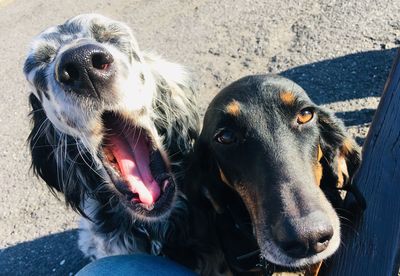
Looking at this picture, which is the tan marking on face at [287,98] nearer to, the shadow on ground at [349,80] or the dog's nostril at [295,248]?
the dog's nostril at [295,248]

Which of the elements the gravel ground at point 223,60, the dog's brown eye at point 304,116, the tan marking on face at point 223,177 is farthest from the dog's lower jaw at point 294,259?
the gravel ground at point 223,60

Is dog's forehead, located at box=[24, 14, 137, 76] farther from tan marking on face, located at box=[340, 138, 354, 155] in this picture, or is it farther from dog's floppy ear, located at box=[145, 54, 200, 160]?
tan marking on face, located at box=[340, 138, 354, 155]

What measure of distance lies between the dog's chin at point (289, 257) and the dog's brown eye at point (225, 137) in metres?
0.60

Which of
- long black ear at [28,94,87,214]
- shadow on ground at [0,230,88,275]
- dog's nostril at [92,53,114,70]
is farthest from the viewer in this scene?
shadow on ground at [0,230,88,275]

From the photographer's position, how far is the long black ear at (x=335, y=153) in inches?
101

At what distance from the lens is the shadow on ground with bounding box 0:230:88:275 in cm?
379

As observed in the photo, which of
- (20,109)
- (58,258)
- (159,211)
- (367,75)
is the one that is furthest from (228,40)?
(159,211)

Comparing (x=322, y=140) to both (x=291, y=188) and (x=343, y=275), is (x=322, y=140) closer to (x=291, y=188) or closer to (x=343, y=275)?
(x=291, y=188)

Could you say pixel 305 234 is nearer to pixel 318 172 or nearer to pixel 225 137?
pixel 318 172

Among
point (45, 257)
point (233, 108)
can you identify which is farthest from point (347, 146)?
point (45, 257)

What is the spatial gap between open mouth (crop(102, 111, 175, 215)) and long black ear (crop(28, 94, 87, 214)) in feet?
0.87

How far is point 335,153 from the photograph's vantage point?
2611mm

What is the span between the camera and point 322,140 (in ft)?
8.63

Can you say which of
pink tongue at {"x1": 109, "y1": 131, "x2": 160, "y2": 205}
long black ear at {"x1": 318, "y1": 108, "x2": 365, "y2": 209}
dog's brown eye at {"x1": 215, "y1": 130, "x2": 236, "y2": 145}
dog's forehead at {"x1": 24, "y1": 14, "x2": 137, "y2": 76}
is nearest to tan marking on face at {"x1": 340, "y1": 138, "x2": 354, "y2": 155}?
long black ear at {"x1": 318, "y1": 108, "x2": 365, "y2": 209}
